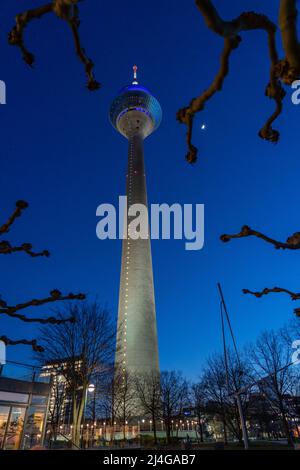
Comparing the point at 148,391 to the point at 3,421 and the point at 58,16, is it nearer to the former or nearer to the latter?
the point at 3,421

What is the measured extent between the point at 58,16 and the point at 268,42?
1.49 metres

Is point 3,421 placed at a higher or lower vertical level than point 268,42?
lower

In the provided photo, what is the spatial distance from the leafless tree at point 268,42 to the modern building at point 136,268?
62671 mm

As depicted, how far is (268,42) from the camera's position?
2414 mm

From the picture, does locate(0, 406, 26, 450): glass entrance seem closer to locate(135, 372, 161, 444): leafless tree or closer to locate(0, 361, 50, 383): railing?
locate(0, 361, 50, 383): railing

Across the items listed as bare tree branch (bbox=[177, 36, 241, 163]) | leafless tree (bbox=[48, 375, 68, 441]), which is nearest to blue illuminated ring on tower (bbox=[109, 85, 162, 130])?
leafless tree (bbox=[48, 375, 68, 441])

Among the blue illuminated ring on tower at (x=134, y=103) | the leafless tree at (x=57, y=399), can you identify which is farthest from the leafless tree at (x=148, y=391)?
the blue illuminated ring on tower at (x=134, y=103)

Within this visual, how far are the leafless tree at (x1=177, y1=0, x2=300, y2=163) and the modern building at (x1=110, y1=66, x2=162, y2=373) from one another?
2467 inches

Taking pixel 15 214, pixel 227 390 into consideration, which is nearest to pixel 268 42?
pixel 15 214

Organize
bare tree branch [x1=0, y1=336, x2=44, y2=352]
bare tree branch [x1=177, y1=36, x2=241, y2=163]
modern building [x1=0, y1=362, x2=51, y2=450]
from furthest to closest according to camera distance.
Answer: modern building [x1=0, y1=362, x2=51, y2=450]
bare tree branch [x1=0, y1=336, x2=44, y2=352]
bare tree branch [x1=177, y1=36, x2=241, y2=163]

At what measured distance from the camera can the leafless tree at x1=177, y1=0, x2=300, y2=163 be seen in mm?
2100
